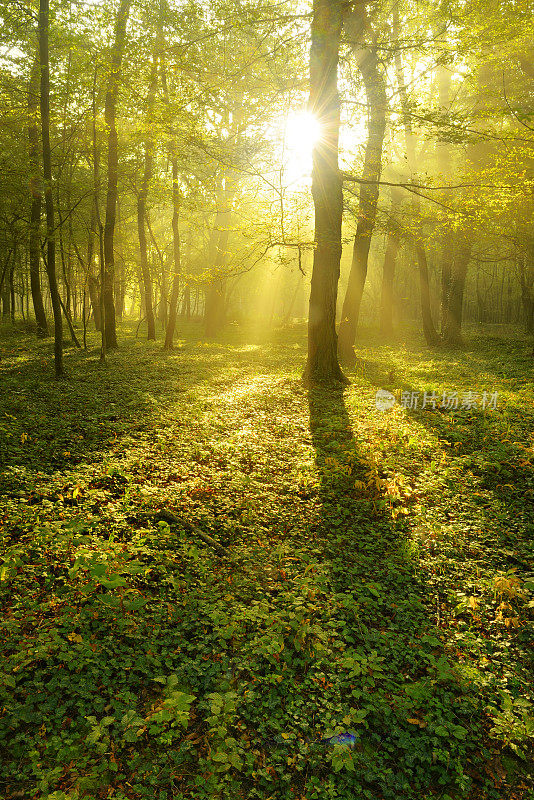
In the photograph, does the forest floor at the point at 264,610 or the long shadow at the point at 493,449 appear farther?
the long shadow at the point at 493,449

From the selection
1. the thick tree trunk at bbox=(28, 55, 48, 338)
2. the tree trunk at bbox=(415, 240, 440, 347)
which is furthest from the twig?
the tree trunk at bbox=(415, 240, 440, 347)

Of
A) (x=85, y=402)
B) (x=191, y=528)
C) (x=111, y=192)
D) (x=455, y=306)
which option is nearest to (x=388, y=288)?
(x=455, y=306)

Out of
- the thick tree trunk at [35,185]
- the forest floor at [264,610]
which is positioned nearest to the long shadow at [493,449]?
the forest floor at [264,610]

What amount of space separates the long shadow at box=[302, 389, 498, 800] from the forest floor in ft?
0.06

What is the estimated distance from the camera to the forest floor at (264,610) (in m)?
3.01

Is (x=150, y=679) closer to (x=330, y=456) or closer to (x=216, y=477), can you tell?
(x=216, y=477)

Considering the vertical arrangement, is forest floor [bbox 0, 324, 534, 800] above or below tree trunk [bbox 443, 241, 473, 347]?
below

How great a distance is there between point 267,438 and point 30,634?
5.66 m

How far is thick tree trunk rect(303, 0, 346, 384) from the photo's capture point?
34.7 feet

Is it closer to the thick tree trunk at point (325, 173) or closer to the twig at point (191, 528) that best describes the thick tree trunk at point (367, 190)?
the thick tree trunk at point (325, 173)

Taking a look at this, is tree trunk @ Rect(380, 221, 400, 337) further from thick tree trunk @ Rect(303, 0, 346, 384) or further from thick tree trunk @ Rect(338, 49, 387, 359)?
thick tree trunk @ Rect(303, 0, 346, 384)

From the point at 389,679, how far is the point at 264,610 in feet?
4.13

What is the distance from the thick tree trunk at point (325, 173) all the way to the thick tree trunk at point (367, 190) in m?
1.88

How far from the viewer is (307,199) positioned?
13711mm
